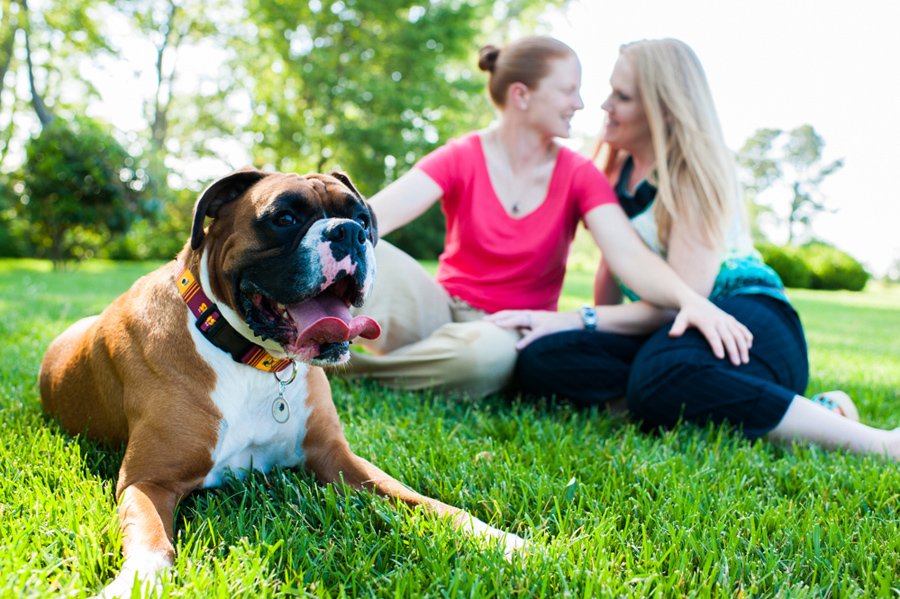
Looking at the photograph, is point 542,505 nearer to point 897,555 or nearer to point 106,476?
point 897,555

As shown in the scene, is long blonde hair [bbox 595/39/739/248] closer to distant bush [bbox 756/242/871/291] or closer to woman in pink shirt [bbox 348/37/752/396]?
woman in pink shirt [bbox 348/37/752/396]

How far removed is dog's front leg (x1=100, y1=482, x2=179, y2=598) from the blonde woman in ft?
6.07

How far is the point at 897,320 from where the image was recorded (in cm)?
1097

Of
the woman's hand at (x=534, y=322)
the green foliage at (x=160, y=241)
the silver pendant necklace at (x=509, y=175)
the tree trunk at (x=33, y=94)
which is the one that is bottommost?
the green foliage at (x=160, y=241)

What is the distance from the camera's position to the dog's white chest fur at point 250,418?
6.07 feet

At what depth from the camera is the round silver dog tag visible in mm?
1979

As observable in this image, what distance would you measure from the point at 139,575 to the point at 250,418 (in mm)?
638

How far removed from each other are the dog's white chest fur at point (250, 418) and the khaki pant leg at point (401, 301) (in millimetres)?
1185

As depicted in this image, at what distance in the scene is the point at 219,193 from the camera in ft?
6.20

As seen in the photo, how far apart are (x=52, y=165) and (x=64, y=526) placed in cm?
1194

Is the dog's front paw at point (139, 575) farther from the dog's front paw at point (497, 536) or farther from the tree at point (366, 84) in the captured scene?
the tree at point (366, 84)

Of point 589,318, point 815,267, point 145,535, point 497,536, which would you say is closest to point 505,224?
point 589,318

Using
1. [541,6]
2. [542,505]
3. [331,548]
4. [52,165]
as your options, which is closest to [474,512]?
[542,505]

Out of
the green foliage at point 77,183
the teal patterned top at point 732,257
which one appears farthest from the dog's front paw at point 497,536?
the green foliage at point 77,183
